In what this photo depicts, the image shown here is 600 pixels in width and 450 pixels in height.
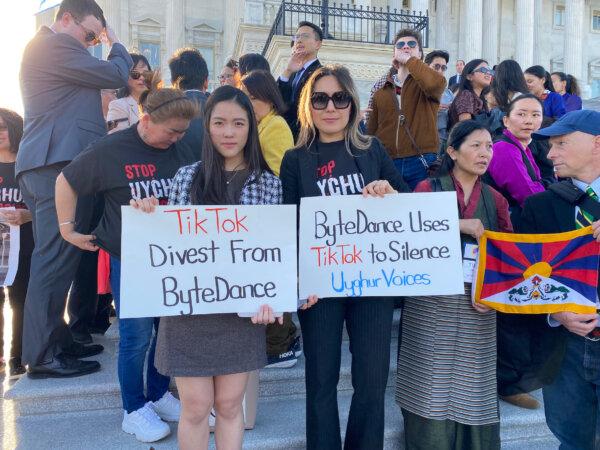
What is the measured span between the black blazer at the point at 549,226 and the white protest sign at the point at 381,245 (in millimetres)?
416

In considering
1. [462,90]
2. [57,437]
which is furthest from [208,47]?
[57,437]

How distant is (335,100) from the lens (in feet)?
8.68

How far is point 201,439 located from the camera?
242 cm

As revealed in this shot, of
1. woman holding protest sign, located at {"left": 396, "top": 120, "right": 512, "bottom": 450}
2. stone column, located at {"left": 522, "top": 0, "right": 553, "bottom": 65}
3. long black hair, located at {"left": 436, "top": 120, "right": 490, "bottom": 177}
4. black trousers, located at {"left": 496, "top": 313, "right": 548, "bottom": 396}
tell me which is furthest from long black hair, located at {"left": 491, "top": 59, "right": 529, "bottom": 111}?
stone column, located at {"left": 522, "top": 0, "right": 553, "bottom": 65}

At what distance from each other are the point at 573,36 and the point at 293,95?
132ft

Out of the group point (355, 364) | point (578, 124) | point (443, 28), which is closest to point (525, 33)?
point (443, 28)

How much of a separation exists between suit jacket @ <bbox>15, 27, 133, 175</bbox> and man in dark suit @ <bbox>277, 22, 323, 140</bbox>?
149 centimetres

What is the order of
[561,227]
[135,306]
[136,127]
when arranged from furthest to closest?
[136,127] < [561,227] < [135,306]

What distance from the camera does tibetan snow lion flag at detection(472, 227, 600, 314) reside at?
2.47m

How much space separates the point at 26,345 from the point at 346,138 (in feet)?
8.63

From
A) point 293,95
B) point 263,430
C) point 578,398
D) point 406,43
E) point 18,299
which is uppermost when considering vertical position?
point 406,43

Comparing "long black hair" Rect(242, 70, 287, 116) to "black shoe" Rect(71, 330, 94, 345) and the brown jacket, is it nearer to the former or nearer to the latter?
the brown jacket

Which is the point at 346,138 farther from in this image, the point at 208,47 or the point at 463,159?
the point at 208,47

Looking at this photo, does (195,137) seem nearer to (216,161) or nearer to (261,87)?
(261,87)
